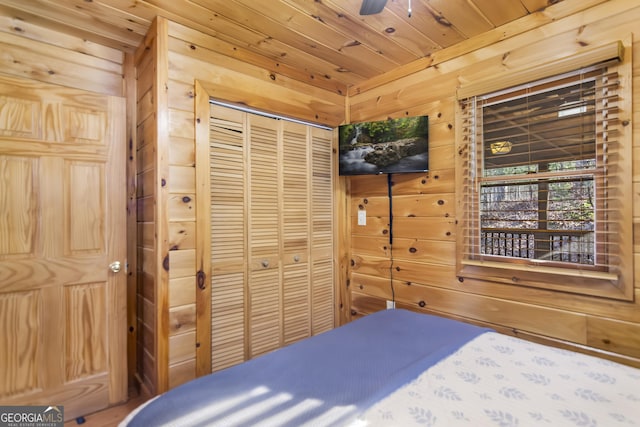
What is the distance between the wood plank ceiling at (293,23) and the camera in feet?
5.59

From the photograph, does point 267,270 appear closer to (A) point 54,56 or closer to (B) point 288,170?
(B) point 288,170

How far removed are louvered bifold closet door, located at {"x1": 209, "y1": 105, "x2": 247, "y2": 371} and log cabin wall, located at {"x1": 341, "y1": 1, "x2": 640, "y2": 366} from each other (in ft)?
3.34

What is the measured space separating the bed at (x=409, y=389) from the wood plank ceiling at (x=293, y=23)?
177 cm

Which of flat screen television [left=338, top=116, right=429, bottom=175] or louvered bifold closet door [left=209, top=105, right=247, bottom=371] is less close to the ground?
flat screen television [left=338, top=116, right=429, bottom=175]

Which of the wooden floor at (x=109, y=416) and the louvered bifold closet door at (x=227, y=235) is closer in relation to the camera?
the wooden floor at (x=109, y=416)

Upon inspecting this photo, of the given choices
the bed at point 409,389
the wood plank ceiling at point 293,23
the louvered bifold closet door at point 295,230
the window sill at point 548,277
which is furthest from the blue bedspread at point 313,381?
the wood plank ceiling at point 293,23

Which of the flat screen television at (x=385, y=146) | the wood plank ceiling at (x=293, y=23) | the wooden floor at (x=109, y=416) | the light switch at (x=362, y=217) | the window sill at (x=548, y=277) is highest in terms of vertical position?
the wood plank ceiling at (x=293, y=23)

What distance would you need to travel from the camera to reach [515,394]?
104cm

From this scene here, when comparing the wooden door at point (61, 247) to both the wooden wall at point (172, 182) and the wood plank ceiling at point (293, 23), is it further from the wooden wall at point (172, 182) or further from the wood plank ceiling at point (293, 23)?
the wood plank ceiling at point (293, 23)

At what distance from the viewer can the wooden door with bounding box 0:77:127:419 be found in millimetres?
1760

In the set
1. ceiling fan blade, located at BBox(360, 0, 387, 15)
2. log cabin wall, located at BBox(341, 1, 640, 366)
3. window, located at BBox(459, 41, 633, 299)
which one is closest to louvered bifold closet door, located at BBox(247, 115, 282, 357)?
→ log cabin wall, located at BBox(341, 1, 640, 366)

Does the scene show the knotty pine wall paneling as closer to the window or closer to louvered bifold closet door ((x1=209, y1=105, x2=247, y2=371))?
louvered bifold closet door ((x1=209, y1=105, x2=247, y2=371))

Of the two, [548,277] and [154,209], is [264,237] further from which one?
[548,277]

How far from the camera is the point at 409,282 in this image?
2.39 meters
